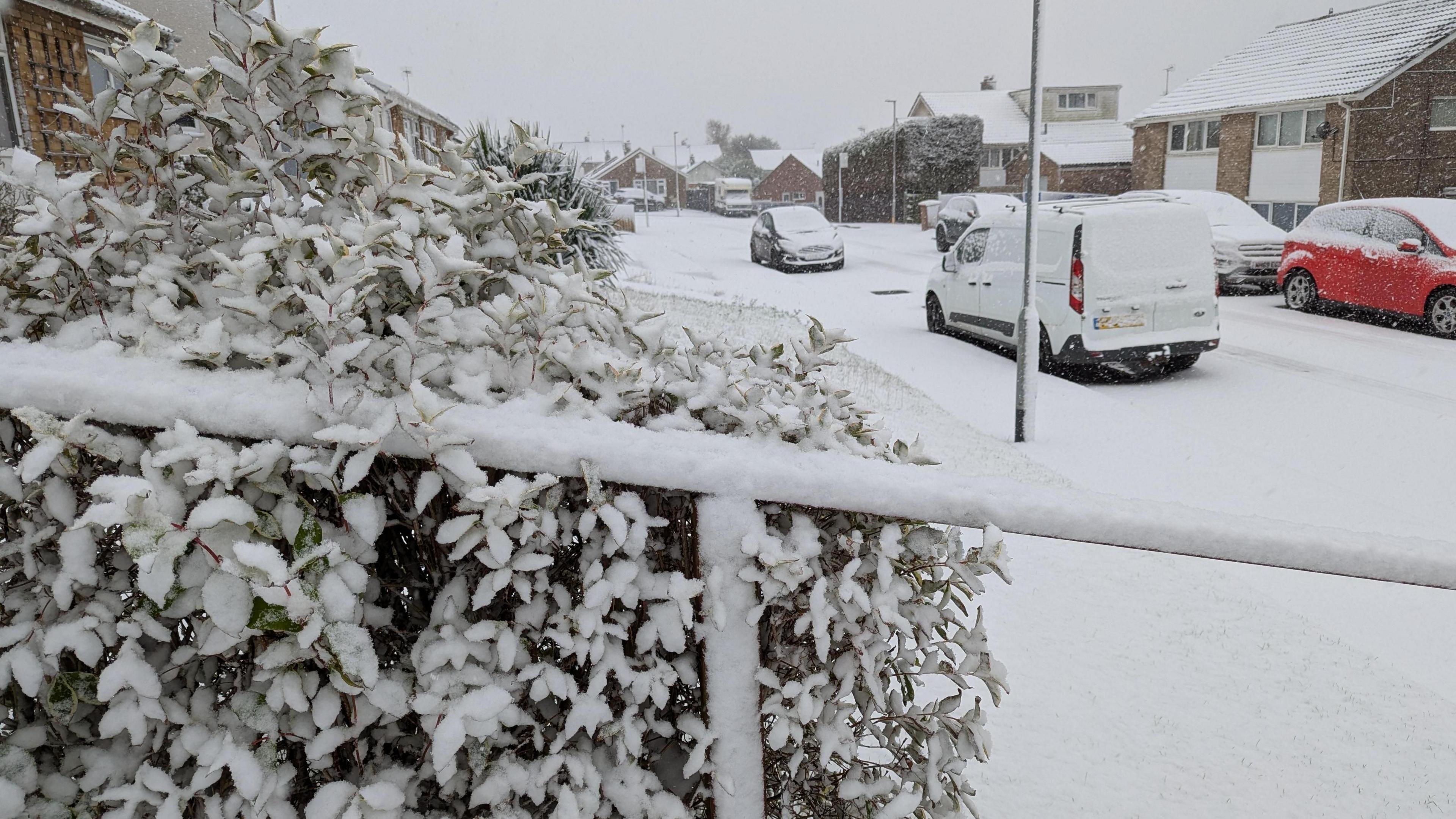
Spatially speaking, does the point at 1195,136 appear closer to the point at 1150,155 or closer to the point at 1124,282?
the point at 1150,155

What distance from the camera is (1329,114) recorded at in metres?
26.4

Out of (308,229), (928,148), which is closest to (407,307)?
(308,229)

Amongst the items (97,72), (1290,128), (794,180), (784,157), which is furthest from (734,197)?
(97,72)

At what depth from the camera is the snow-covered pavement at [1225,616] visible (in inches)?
123

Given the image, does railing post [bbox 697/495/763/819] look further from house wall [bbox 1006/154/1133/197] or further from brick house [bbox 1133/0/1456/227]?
house wall [bbox 1006/154/1133/197]

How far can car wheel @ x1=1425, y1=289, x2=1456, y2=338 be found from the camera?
39.1ft

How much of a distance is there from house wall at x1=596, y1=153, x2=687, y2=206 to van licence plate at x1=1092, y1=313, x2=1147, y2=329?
2869 inches

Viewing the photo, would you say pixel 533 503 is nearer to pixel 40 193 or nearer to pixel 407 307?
pixel 407 307

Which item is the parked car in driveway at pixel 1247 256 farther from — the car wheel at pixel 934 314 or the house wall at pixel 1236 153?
the house wall at pixel 1236 153

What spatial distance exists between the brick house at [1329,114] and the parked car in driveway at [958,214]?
8.77 metres

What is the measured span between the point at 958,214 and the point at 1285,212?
1122 cm

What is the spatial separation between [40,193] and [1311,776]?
156 inches

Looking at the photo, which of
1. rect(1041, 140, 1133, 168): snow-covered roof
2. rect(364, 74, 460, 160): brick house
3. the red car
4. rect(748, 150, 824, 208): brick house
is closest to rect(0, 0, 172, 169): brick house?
rect(364, 74, 460, 160): brick house

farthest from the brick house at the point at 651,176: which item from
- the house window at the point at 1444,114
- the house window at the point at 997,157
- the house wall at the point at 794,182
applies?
the house window at the point at 1444,114
